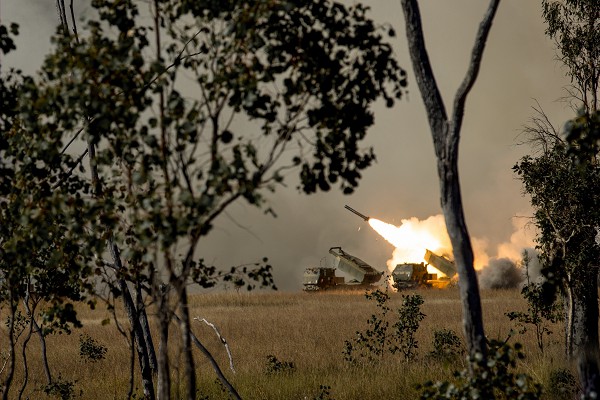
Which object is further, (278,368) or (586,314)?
(278,368)

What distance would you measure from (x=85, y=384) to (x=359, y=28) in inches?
627

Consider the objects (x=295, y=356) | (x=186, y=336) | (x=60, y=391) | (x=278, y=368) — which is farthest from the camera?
(x=295, y=356)

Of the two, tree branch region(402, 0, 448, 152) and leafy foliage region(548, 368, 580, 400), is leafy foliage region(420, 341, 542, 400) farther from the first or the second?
→ leafy foliage region(548, 368, 580, 400)

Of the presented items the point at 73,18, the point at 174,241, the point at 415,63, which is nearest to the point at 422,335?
the point at 73,18

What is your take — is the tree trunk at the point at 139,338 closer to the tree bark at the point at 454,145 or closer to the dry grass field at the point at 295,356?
the dry grass field at the point at 295,356

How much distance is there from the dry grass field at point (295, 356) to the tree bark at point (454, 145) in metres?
0.67

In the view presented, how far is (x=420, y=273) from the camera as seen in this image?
207ft

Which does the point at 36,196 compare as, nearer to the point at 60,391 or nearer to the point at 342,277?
the point at 60,391

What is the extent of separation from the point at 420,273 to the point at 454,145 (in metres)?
55.3

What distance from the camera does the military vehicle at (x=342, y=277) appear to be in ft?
219

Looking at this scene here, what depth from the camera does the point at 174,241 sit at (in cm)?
676

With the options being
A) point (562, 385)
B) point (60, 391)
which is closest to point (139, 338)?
point (60, 391)

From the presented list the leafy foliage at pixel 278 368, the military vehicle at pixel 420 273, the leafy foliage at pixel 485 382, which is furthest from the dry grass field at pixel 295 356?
the military vehicle at pixel 420 273

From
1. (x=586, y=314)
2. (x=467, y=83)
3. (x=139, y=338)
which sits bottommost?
(x=139, y=338)
